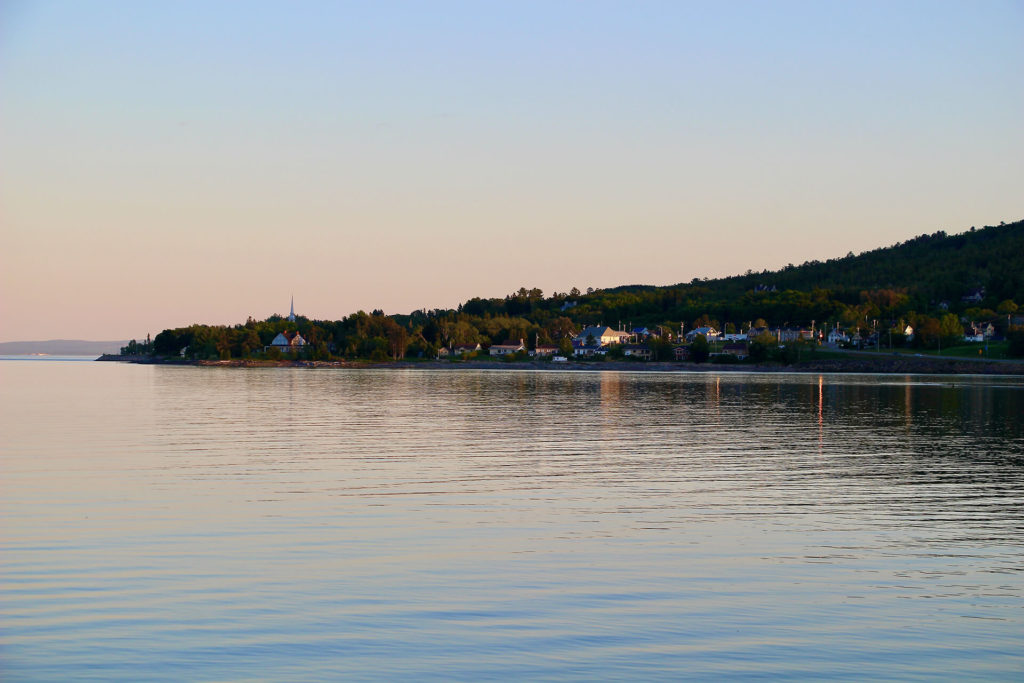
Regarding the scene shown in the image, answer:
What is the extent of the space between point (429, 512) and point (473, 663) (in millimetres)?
8266

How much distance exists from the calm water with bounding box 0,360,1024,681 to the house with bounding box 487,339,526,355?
160m

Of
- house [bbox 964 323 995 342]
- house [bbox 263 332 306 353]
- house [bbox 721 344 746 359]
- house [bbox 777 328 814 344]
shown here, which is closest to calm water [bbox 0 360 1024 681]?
house [bbox 721 344 746 359]

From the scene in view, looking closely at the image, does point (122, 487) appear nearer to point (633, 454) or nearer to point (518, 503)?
point (518, 503)

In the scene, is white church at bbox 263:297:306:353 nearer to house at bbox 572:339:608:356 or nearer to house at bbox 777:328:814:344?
house at bbox 572:339:608:356

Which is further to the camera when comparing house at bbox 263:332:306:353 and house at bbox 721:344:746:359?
house at bbox 263:332:306:353

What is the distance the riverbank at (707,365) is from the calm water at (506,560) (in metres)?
101

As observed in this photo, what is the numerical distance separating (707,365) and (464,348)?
187 feet

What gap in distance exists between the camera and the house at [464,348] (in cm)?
18675

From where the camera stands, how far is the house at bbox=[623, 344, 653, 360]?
171562 millimetres

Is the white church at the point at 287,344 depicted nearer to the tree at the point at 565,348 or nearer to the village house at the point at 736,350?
the tree at the point at 565,348

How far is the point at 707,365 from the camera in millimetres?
149875

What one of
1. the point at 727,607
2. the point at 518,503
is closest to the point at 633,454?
the point at 518,503

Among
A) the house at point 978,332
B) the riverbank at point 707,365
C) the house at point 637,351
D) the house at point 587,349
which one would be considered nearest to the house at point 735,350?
the riverbank at point 707,365

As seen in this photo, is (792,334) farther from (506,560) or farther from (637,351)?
(506,560)
